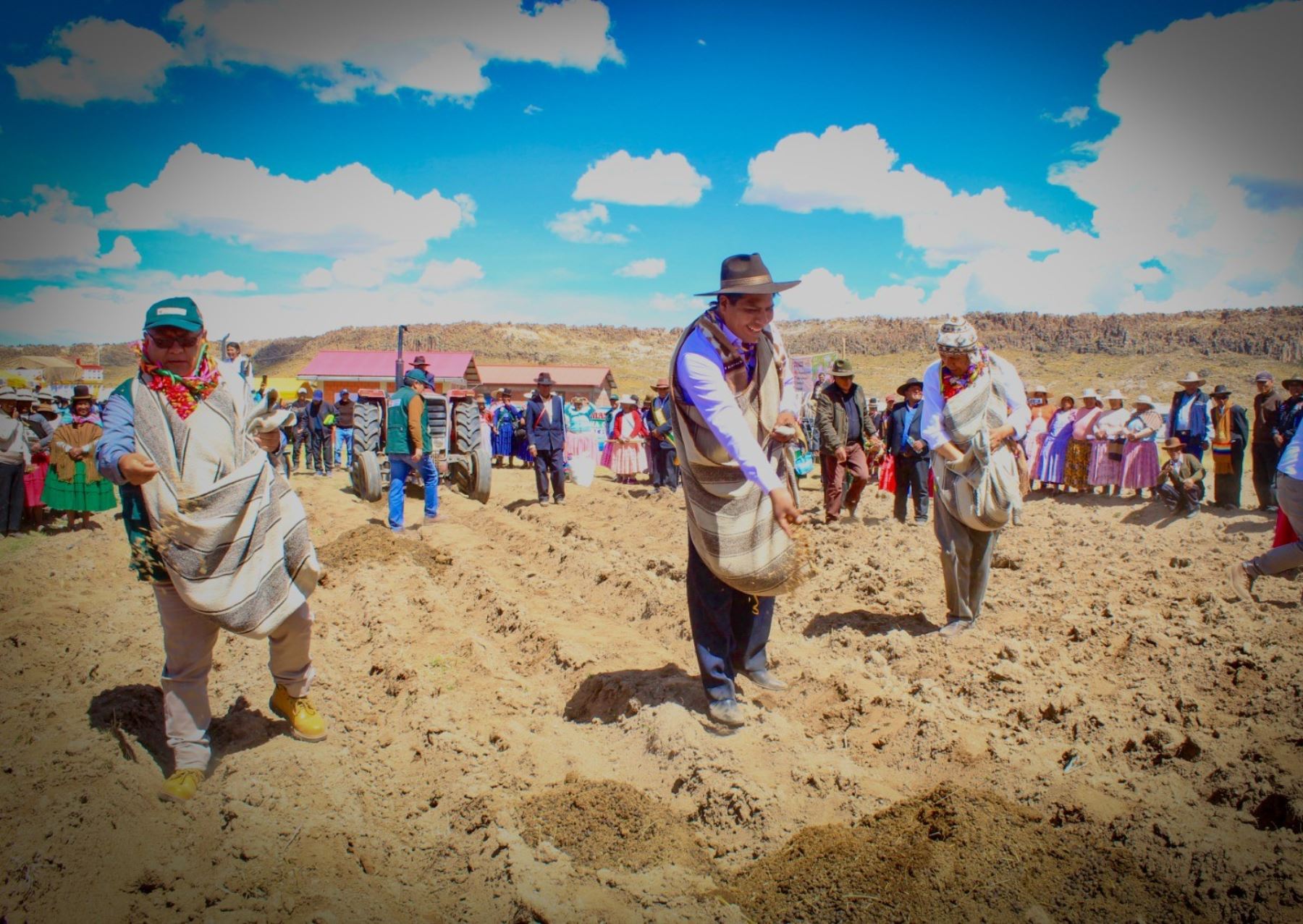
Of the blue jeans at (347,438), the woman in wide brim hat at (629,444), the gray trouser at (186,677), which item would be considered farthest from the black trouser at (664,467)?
→ the gray trouser at (186,677)

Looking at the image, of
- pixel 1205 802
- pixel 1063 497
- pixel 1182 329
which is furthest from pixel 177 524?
pixel 1182 329

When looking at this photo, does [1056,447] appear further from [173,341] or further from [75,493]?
[75,493]

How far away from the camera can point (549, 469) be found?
1209cm

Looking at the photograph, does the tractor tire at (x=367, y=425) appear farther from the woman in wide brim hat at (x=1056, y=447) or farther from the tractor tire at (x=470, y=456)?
the woman in wide brim hat at (x=1056, y=447)

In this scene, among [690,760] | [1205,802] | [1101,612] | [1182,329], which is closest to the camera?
[1205,802]

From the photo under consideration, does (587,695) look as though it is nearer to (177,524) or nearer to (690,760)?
(690,760)

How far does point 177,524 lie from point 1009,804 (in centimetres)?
325

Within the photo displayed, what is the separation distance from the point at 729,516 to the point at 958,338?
199 centimetres

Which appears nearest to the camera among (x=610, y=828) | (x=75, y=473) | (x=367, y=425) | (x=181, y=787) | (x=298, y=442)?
(x=610, y=828)

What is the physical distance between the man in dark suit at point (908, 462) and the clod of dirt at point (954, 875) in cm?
669

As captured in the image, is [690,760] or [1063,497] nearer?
[690,760]

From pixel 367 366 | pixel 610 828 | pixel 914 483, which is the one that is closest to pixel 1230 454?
pixel 914 483

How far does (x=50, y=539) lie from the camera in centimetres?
883

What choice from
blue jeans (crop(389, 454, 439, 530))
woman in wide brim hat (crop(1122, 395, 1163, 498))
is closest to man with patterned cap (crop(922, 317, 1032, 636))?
blue jeans (crop(389, 454, 439, 530))
